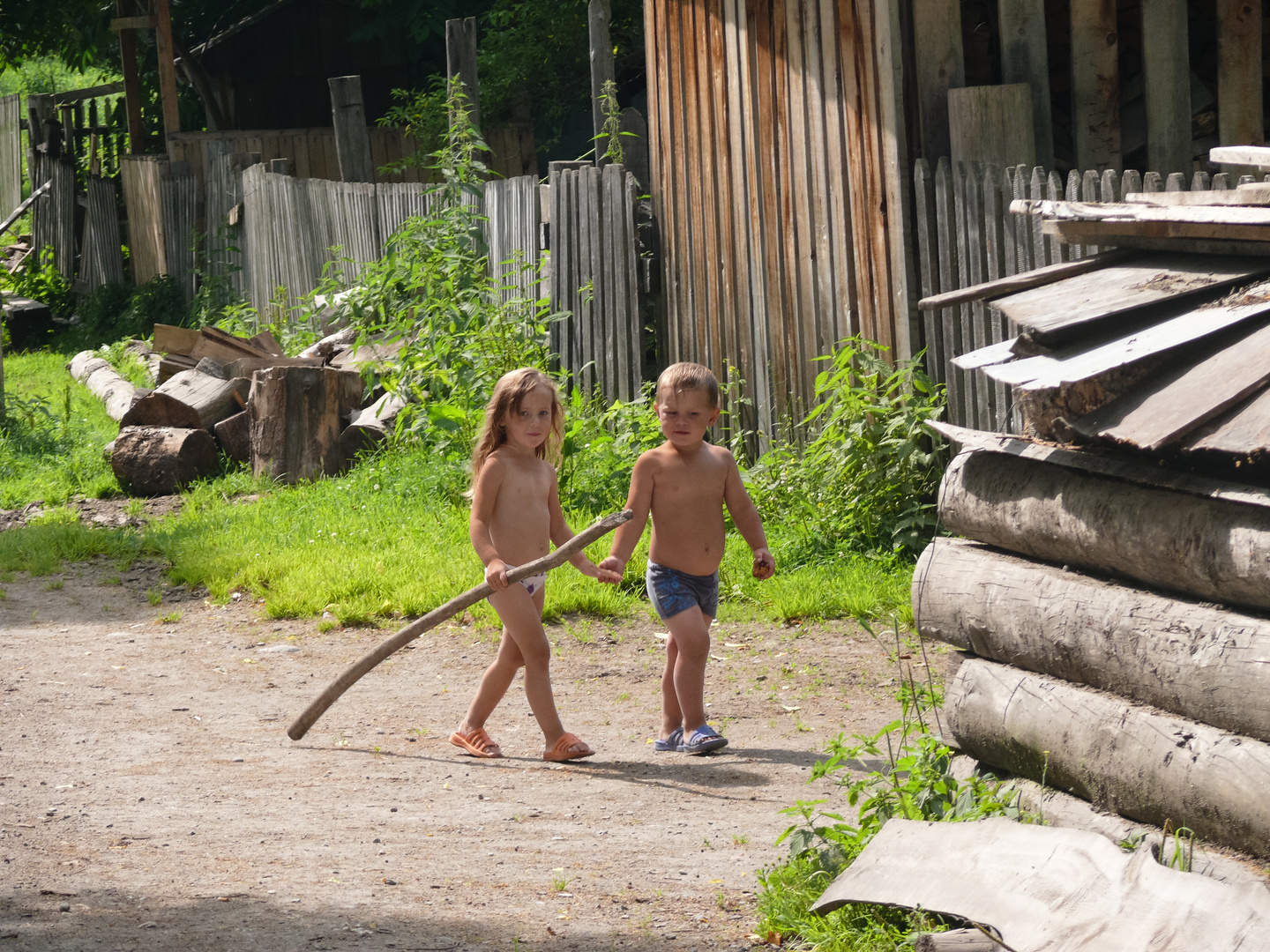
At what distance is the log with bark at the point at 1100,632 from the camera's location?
2.60m

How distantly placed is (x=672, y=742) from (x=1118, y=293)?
211 cm

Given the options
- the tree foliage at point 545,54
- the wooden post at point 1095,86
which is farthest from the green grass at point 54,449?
the wooden post at point 1095,86

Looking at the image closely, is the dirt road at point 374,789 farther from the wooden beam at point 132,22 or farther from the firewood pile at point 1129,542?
the wooden beam at point 132,22

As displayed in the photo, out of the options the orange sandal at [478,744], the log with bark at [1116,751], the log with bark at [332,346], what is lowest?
the orange sandal at [478,744]

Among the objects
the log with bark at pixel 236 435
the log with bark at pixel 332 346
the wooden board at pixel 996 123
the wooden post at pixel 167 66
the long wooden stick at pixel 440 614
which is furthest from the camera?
the wooden post at pixel 167 66

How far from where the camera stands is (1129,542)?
9.42 feet

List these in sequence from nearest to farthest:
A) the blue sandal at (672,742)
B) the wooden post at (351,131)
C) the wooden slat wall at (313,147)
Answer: the blue sandal at (672,742) < the wooden post at (351,131) < the wooden slat wall at (313,147)

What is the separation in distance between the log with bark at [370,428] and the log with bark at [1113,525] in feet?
18.4

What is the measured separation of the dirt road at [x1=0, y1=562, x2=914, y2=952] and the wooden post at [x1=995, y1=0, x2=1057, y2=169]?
2369mm

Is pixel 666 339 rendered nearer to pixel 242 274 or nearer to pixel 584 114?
pixel 242 274

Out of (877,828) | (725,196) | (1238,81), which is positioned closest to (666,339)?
(725,196)

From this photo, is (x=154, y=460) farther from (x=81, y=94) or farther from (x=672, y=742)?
(x=81, y=94)

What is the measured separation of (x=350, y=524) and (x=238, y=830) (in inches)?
147

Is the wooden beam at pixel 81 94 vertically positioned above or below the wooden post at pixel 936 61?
above
